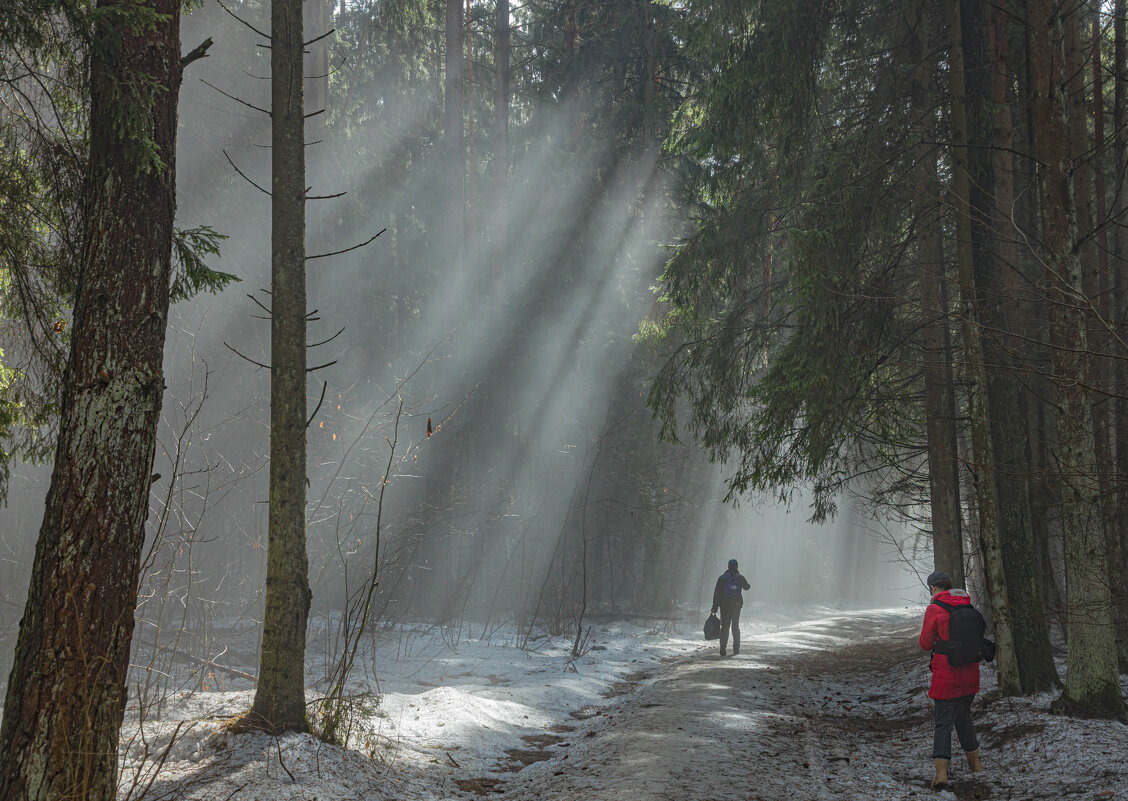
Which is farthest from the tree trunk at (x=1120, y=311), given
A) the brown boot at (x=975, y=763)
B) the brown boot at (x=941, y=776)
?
the brown boot at (x=941, y=776)

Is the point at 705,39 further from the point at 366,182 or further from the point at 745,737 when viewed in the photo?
the point at 366,182

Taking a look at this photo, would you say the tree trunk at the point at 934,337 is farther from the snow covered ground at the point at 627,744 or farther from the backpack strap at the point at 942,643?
the backpack strap at the point at 942,643

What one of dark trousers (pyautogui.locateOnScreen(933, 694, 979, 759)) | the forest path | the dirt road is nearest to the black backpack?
dark trousers (pyautogui.locateOnScreen(933, 694, 979, 759))

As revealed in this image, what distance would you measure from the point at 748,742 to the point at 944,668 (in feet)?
6.94

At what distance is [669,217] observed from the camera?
84.6 ft

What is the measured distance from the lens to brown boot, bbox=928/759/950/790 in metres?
6.86

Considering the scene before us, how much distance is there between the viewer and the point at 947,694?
7.05m

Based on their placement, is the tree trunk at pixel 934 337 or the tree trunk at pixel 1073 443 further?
the tree trunk at pixel 934 337

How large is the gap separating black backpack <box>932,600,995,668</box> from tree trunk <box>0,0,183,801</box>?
6.55 m

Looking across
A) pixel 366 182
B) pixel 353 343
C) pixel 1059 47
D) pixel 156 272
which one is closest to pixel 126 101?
pixel 156 272

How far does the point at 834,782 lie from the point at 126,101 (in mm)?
7676

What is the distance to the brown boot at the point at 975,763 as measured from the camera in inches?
285

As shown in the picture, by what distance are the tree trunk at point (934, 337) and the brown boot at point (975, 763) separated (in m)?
4.87

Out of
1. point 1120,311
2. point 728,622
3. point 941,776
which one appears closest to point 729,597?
point 728,622
